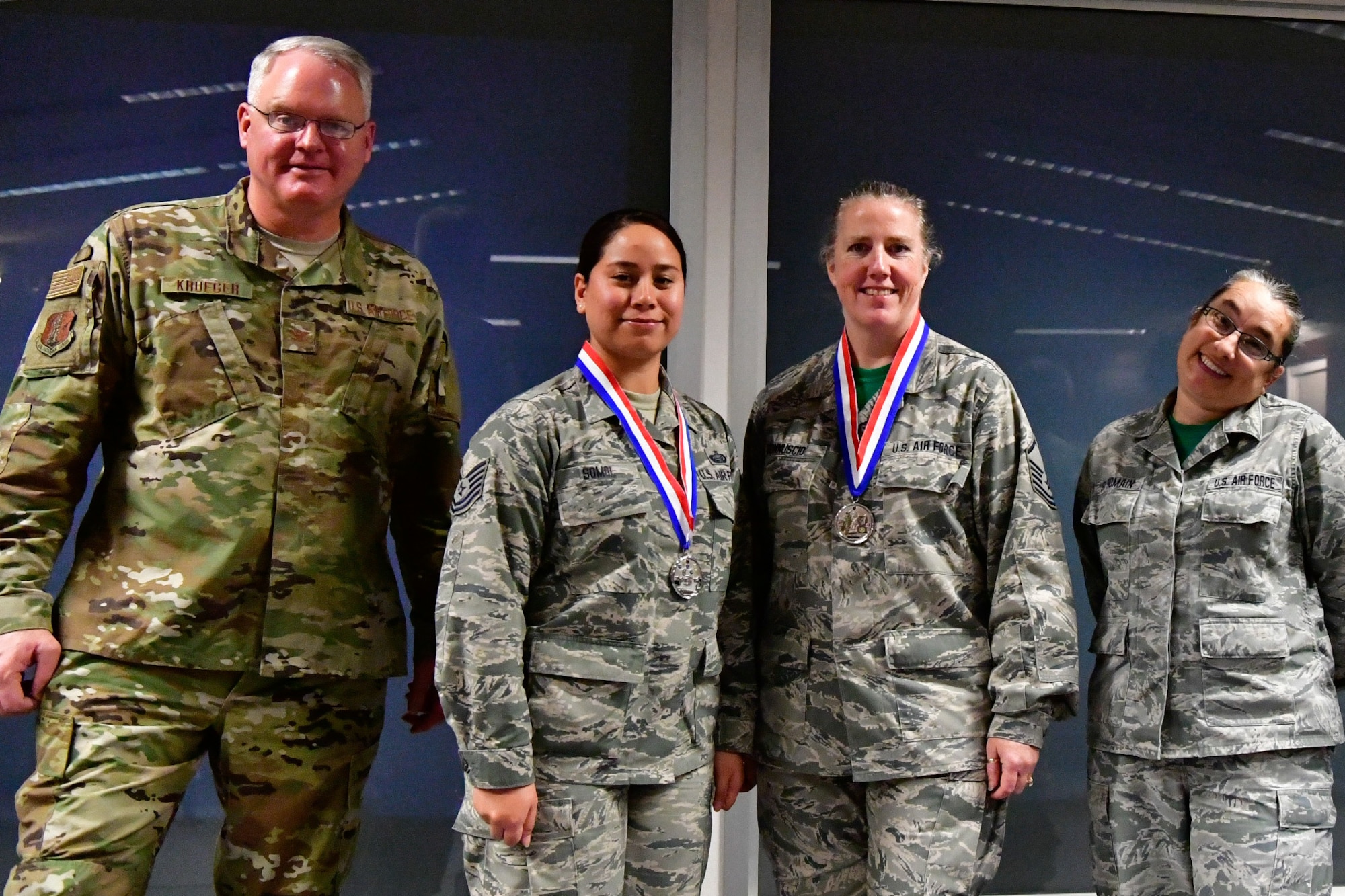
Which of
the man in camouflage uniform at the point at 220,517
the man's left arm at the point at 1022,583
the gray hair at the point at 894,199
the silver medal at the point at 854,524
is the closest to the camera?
the man in camouflage uniform at the point at 220,517

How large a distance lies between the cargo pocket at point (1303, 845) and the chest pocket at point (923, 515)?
2.68 ft

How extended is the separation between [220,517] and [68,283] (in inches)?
21.5

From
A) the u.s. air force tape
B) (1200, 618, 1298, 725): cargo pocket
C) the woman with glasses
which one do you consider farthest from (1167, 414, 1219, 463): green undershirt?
the u.s. air force tape

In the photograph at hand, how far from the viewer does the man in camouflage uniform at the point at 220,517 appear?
2.05 meters

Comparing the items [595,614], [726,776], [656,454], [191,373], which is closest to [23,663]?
[191,373]

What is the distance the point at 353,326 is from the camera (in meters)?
2.26

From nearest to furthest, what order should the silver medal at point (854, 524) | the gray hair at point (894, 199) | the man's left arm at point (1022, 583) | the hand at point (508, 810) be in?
the hand at point (508, 810), the man's left arm at point (1022, 583), the silver medal at point (854, 524), the gray hair at point (894, 199)

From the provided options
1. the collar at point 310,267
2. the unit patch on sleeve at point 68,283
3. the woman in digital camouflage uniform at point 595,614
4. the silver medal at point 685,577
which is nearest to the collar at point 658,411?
the woman in digital camouflage uniform at point 595,614

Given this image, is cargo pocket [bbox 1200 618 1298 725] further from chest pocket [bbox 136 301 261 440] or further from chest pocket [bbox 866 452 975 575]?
chest pocket [bbox 136 301 261 440]

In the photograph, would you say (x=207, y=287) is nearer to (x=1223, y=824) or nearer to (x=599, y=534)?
(x=599, y=534)

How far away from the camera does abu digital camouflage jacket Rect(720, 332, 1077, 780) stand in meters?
2.17

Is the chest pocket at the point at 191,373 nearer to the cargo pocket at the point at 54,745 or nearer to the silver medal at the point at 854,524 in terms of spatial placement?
the cargo pocket at the point at 54,745

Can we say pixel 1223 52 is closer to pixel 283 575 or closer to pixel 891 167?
pixel 891 167

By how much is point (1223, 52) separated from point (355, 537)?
2.97 metres
